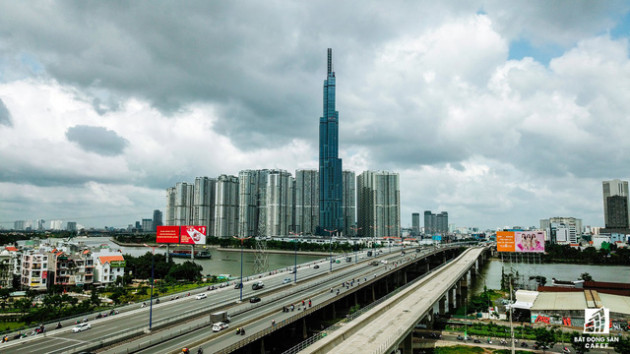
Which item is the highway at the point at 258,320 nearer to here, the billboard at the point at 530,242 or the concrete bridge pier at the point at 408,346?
the concrete bridge pier at the point at 408,346

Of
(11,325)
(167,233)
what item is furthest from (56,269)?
(11,325)

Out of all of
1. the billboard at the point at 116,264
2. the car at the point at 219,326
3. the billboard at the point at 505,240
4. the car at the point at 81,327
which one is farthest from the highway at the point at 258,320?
the billboard at the point at 116,264

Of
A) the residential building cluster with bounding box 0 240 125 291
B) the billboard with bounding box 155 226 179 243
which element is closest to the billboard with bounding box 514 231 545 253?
the billboard with bounding box 155 226 179 243

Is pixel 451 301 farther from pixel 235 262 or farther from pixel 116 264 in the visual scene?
pixel 235 262

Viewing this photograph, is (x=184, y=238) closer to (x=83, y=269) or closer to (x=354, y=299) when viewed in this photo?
(x=83, y=269)

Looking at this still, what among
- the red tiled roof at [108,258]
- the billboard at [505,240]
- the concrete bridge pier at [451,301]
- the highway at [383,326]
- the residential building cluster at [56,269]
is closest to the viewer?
the highway at [383,326]

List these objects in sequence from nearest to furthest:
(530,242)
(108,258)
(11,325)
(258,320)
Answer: (258,320) < (11,325) < (108,258) < (530,242)
